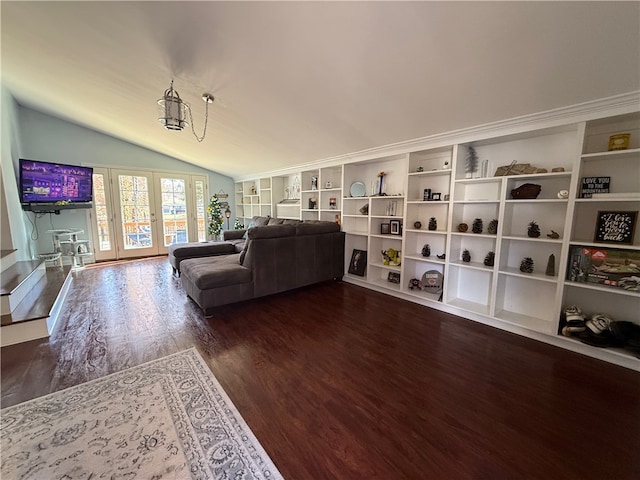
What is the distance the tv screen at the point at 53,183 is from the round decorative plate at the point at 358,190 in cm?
513

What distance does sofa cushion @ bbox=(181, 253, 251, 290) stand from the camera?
2.89 m

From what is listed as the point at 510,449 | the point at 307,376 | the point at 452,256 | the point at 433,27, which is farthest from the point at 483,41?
the point at 307,376

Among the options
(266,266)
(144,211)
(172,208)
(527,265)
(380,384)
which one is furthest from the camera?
(172,208)

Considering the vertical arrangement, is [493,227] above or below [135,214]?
below

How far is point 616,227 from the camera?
2.12 m

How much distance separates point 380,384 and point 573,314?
197 cm

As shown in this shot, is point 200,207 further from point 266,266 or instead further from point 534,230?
point 534,230

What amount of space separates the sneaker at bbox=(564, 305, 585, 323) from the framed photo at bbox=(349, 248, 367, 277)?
244 centimetres

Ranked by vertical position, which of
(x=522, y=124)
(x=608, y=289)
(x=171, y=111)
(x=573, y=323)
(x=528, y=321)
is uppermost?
(x=171, y=111)

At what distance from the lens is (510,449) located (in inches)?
52.8

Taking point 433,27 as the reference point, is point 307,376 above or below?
below

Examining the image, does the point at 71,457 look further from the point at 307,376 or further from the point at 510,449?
the point at 510,449

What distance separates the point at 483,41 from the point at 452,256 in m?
2.18

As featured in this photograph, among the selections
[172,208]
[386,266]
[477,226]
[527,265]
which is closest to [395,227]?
[386,266]
